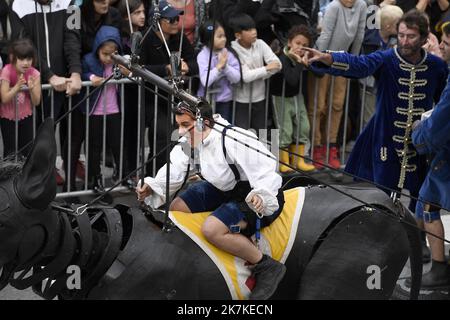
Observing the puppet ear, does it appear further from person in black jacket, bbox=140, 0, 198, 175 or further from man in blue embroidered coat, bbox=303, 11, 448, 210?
person in black jacket, bbox=140, 0, 198, 175

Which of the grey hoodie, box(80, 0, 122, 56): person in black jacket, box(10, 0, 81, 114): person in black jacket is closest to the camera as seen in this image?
box(10, 0, 81, 114): person in black jacket

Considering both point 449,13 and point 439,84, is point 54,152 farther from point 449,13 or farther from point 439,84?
point 449,13

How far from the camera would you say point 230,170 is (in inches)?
234

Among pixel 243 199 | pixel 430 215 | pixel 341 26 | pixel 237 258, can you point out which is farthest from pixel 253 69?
pixel 237 258

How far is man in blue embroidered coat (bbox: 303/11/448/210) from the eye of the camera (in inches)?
301

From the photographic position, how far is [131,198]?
9.07m

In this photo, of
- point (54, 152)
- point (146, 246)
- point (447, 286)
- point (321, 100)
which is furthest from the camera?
point (321, 100)

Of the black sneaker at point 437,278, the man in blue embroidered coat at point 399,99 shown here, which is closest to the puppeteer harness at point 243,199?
the man in blue embroidered coat at point 399,99

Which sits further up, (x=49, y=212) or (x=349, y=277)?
(x=49, y=212)

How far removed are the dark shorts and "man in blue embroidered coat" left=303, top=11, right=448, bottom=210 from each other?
1.71 metres

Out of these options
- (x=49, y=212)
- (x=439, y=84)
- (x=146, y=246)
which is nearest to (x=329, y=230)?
(x=146, y=246)

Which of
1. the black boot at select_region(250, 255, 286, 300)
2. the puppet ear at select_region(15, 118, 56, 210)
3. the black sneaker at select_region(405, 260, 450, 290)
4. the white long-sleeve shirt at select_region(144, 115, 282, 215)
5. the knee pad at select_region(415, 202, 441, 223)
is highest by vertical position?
the puppet ear at select_region(15, 118, 56, 210)

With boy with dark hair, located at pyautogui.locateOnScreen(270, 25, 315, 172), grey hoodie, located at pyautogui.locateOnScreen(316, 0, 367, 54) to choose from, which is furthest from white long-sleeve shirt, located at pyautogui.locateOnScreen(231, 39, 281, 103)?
grey hoodie, located at pyautogui.locateOnScreen(316, 0, 367, 54)

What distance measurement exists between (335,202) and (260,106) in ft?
11.1
